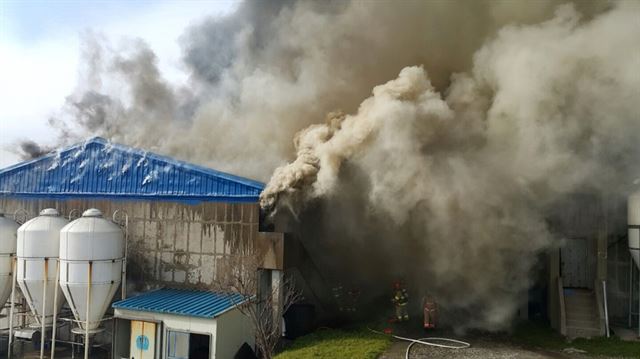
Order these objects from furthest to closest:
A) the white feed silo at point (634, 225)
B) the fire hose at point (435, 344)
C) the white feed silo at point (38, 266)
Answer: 1. the white feed silo at point (38, 266)
2. the white feed silo at point (634, 225)
3. the fire hose at point (435, 344)

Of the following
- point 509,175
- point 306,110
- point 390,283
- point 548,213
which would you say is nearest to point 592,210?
point 548,213

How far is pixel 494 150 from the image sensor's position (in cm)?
1579

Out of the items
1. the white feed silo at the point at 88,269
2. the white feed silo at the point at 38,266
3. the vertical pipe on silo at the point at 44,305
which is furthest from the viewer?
the white feed silo at the point at 38,266

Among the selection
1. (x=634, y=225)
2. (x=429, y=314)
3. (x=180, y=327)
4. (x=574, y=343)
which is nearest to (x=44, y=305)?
(x=180, y=327)

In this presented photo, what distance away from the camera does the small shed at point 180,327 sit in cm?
1394

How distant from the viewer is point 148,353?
47.7 feet

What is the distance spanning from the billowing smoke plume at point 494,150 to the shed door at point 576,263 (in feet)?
9.27

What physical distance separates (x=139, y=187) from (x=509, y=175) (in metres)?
12.9

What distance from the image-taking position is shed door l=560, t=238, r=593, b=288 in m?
19.1

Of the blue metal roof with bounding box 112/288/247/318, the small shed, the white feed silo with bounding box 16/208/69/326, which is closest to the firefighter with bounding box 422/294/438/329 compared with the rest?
the small shed

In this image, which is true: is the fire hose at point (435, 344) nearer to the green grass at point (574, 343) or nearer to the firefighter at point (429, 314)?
the firefighter at point (429, 314)

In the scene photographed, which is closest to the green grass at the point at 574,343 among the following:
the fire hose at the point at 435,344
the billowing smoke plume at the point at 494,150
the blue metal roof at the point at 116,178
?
the billowing smoke plume at the point at 494,150

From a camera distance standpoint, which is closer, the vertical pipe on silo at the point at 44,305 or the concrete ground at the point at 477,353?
the concrete ground at the point at 477,353

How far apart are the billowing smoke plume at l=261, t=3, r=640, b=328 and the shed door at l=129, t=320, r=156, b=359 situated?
208 inches
